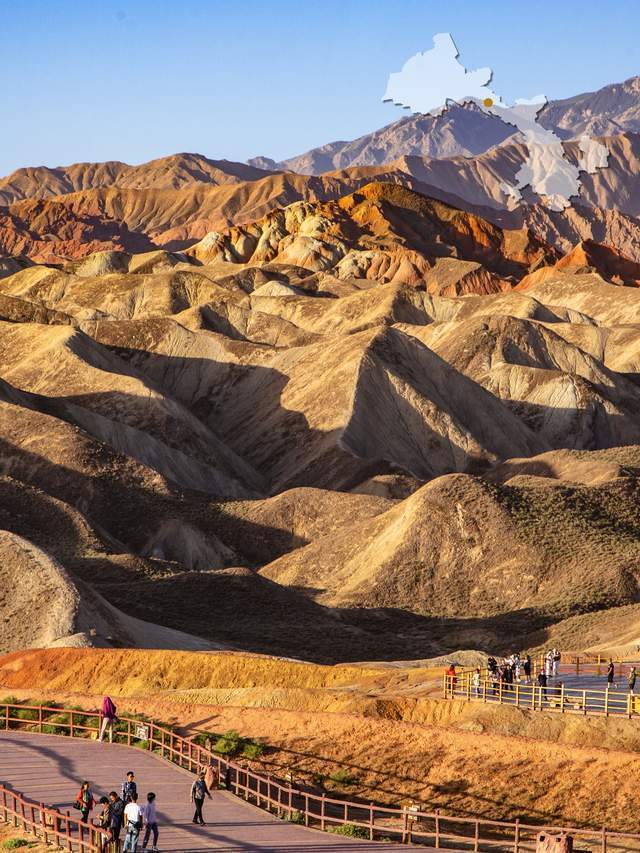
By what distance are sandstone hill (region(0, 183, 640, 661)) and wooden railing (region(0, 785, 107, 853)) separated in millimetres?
32145

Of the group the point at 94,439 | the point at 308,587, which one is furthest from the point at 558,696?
the point at 94,439

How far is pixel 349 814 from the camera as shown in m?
35.9

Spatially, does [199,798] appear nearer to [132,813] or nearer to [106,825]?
[106,825]

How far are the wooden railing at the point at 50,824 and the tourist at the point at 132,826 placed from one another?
0.44m

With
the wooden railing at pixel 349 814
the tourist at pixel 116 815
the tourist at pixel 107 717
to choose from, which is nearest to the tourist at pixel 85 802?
the tourist at pixel 116 815

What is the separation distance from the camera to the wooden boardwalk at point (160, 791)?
29.1 meters

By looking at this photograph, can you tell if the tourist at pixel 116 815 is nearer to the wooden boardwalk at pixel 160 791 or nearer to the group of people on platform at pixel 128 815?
the group of people on platform at pixel 128 815

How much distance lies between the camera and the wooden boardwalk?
2906 cm

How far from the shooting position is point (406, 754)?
38719 mm

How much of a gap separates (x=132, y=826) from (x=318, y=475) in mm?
95313

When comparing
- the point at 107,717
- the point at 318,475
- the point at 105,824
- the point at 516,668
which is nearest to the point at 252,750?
the point at 107,717

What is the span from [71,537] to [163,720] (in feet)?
162

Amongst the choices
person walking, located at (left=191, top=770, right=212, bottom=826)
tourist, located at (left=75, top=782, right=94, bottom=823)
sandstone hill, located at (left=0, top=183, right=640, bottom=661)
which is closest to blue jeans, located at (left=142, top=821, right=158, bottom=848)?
tourist, located at (left=75, top=782, right=94, bottom=823)

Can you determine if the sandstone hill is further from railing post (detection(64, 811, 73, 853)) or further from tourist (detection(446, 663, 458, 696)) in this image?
railing post (detection(64, 811, 73, 853))
